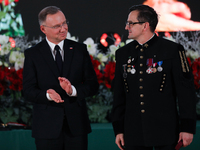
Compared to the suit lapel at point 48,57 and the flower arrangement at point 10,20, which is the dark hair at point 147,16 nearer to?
the suit lapel at point 48,57

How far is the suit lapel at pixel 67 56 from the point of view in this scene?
1.98 meters

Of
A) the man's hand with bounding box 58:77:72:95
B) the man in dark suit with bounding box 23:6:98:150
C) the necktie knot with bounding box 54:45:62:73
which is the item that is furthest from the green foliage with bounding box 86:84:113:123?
the man's hand with bounding box 58:77:72:95

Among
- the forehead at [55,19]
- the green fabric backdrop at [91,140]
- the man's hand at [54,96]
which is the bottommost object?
the green fabric backdrop at [91,140]

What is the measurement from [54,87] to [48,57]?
0.66 ft

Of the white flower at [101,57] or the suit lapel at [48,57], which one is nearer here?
the suit lapel at [48,57]

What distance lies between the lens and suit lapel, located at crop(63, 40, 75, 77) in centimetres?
198

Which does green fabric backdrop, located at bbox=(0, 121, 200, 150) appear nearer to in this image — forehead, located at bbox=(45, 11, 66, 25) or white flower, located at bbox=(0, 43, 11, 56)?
white flower, located at bbox=(0, 43, 11, 56)

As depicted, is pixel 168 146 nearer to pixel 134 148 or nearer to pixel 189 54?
pixel 134 148

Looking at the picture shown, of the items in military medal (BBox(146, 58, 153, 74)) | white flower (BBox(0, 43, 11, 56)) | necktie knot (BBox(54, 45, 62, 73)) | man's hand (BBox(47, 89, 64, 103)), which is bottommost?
man's hand (BBox(47, 89, 64, 103))

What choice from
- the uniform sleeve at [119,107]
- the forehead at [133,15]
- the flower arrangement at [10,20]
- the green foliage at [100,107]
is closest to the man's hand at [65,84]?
the uniform sleeve at [119,107]

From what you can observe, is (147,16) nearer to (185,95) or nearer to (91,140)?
(185,95)

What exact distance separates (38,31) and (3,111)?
3.98ft

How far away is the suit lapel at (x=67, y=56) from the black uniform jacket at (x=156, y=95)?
1.21ft

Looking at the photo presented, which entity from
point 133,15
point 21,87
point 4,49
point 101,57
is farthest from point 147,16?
point 4,49
